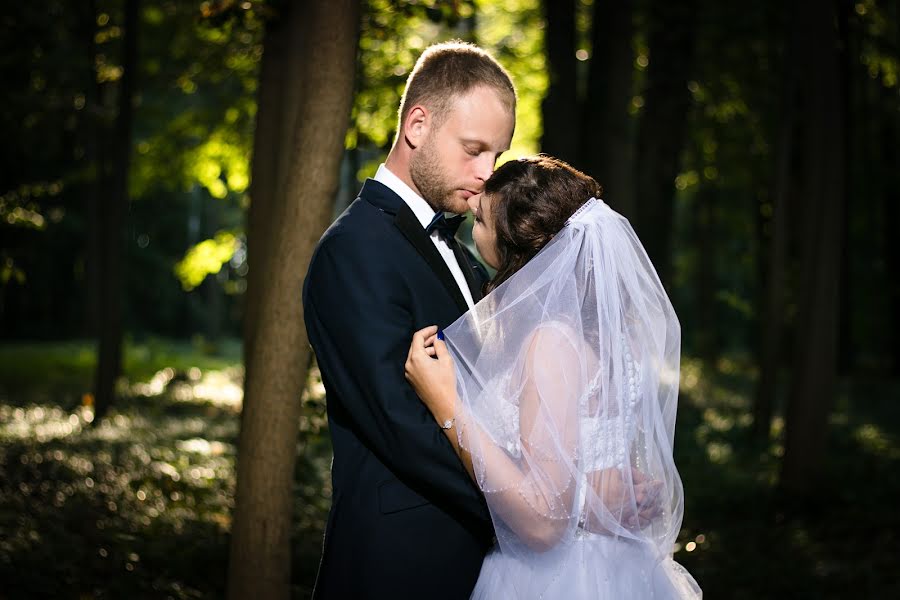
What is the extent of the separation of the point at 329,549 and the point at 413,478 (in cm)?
47

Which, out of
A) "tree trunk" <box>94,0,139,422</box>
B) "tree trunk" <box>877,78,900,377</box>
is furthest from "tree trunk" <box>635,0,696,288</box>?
"tree trunk" <box>877,78,900,377</box>

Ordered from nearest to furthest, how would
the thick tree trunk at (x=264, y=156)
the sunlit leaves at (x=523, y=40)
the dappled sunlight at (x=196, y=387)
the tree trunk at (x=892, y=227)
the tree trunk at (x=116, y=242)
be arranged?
the thick tree trunk at (x=264, y=156), the tree trunk at (x=116, y=242), the sunlit leaves at (x=523, y=40), the dappled sunlight at (x=196, y=387), the tree trunk at (x=892, y=227)

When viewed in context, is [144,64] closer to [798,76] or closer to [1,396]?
[1,396]

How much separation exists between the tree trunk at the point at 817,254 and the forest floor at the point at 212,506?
0.59 metres

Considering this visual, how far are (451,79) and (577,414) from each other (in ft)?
4.02

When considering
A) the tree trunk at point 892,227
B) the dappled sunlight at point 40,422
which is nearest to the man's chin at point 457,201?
the dappled sunlight at point 40,422

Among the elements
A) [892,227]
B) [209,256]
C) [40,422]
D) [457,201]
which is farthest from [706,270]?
[457,201]

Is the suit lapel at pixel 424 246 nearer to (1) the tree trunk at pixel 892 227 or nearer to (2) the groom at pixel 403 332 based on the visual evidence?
(2) the groom at pixel 403 332

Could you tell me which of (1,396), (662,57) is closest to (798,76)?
(662,57)

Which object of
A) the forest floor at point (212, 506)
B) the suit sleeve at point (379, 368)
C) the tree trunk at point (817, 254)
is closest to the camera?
the suit sleeve at point (379, 368)

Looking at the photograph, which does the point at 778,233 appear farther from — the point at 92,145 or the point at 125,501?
the point at 92,145

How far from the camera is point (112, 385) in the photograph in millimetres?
13242

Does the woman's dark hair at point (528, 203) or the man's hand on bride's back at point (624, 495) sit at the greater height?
the woman's dark hair at point (528, 203)

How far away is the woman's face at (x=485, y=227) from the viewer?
3.16 meters
